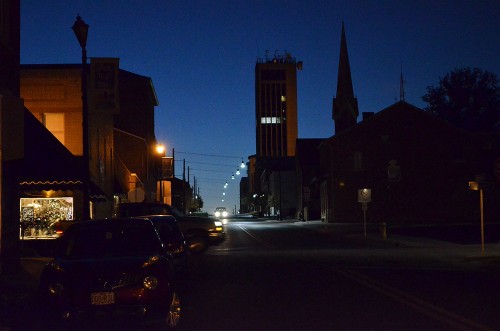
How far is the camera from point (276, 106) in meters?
156

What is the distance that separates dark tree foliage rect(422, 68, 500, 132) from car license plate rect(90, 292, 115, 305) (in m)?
91.3

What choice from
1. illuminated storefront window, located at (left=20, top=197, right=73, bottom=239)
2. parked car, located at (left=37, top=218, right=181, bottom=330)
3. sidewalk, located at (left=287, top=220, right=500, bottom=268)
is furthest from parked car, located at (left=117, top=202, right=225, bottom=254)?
parked car, located at (left=37, top=218, right=181, bottom=330)

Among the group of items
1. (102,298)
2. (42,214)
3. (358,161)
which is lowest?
(102,298)

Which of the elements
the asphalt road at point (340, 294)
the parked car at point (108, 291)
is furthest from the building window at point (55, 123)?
the parked car at point (108, 291)

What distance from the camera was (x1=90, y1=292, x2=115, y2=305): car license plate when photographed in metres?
9.13

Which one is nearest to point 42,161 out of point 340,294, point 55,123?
point 340,294

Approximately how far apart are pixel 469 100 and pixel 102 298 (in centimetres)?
9414

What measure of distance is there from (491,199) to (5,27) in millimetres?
54755

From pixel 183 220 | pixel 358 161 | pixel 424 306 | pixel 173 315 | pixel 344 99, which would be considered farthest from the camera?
pixel 344 99

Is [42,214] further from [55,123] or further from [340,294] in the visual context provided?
[340,294]

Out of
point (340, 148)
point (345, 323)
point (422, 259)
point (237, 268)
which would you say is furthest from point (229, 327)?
point (340, 148)

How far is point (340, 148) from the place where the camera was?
216ft

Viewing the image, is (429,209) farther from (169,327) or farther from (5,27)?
(169,327)

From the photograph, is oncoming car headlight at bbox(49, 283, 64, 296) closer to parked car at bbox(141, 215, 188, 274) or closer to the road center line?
parked car at bbox(141, 215, 188, 274)
